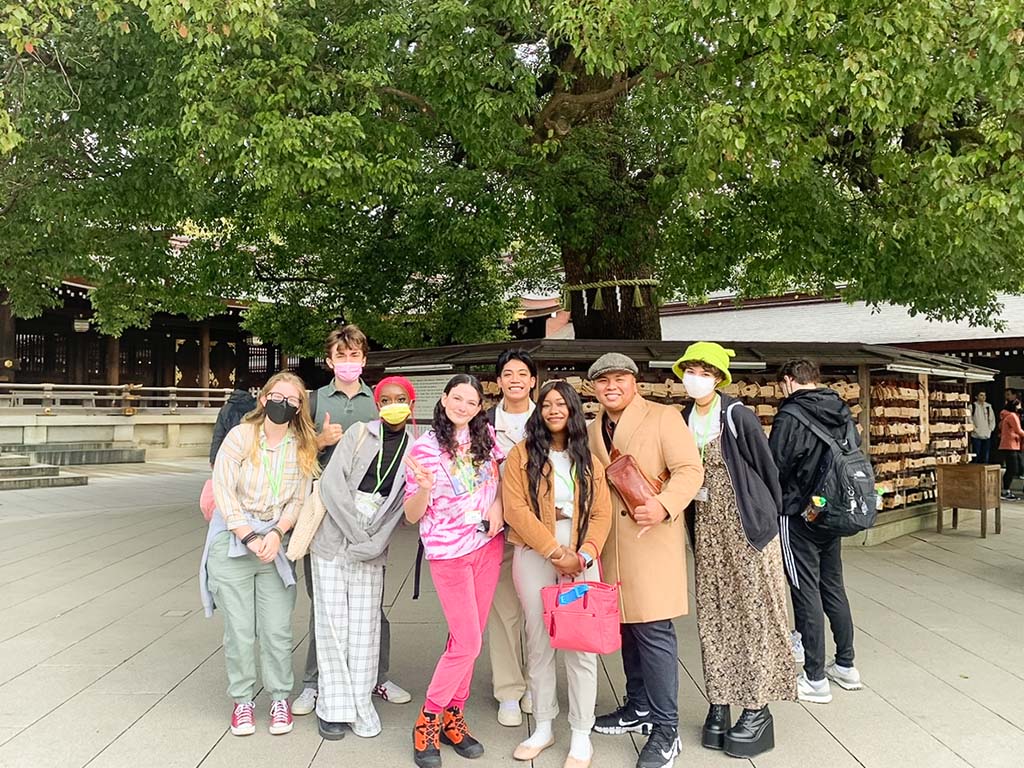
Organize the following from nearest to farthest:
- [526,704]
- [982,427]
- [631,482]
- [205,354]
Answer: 1. [631,482]
2. [526,704]
3. [982,427]
4. [205,354]

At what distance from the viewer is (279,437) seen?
3.85 metres

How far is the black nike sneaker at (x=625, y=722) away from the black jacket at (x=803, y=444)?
136cm

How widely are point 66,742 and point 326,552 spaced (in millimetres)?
1494

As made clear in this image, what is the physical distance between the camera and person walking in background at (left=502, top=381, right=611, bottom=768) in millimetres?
3328

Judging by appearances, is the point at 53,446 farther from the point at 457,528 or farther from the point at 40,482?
the point at 457,528

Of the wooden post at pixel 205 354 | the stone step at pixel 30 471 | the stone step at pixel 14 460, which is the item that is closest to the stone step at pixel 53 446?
the stone step at pixel 14 460

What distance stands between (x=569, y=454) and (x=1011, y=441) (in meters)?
13.3

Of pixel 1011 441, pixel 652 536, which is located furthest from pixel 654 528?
pixel 1011 441

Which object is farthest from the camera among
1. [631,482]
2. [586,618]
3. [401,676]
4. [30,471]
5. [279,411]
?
[30,471]

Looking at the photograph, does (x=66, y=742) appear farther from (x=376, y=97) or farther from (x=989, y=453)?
(x=989, y=453)

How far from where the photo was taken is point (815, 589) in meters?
4.15

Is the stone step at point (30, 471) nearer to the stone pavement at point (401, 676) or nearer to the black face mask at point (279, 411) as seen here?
the stone pavement at point (401, 676)

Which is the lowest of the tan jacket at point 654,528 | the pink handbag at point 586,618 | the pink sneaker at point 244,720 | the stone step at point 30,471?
the stone step at point 30,471

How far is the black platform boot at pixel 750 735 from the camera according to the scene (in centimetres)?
344
